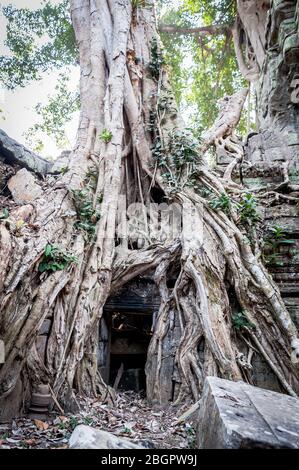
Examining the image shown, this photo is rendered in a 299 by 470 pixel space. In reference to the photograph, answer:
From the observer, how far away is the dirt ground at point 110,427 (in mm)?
1857

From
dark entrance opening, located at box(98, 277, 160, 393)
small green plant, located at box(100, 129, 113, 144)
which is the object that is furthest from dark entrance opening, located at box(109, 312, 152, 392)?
small green plant, located at box(100, 129, 113, 144)

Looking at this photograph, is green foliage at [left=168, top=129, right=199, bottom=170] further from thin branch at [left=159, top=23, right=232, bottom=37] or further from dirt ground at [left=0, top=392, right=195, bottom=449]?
thin branch at [left=159, top=23, right=232, bottom=37]

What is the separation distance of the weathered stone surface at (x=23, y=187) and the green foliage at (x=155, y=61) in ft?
8.50

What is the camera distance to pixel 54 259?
8.32ft

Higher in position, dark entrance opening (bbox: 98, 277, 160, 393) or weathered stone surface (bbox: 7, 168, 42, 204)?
weathered stone surface (bbox: 7, 168, 42, 204)

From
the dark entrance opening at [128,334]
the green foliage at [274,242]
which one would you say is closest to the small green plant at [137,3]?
the green foliage at [274,242]

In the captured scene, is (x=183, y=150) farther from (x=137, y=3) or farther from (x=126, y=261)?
(x=137, y=3)

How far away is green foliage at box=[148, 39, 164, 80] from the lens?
4.98 metres

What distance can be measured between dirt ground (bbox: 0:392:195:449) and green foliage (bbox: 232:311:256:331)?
0.88 meters

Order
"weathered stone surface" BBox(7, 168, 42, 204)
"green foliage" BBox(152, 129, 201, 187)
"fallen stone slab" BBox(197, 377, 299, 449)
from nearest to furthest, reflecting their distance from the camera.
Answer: "fallen stone slab" BBox(197, 377, 299, 449)
"green foliage" BBox(152, 129, 201, 187)
"weathered stone surface" BBox(7, 168, 42, 204)

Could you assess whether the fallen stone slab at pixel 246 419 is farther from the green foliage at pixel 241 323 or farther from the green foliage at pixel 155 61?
the green foliage at pixel 155 61

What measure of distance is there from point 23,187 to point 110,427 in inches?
133

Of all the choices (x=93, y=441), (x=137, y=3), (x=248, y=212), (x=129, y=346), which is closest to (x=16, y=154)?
(x=137, y=3)

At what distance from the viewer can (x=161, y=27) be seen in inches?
360
